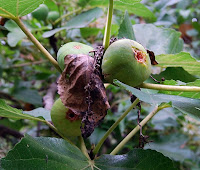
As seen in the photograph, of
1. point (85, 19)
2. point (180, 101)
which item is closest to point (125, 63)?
point (180, 101)

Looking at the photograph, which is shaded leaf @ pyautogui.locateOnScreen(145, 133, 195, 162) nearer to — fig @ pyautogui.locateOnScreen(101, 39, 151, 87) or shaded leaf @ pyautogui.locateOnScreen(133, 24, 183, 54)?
shaded leaf @ pyautogui.locateOnScreen(133, 24, 183, 54)

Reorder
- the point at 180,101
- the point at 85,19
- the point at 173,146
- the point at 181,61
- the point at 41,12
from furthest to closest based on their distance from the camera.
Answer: the point at 173,146
the point at 41,12
the point at 85,19
the point at 181,61
the point at 180,101

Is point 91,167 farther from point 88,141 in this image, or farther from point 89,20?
point 89,20

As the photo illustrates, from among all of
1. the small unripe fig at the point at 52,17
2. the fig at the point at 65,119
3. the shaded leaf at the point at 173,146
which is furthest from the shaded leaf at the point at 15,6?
the shaded leaf at the point at 173,146

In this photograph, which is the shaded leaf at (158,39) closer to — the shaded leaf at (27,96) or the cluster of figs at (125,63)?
the cluster of figs at (125,63)

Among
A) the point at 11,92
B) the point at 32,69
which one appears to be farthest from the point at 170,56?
the point at 32,69

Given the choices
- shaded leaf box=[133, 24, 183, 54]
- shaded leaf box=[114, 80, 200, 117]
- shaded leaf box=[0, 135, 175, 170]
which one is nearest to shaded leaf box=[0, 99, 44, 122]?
shaded leaf box=[0, 135, 175, 170]

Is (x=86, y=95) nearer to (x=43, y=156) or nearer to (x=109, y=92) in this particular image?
(x=43, y=156)
